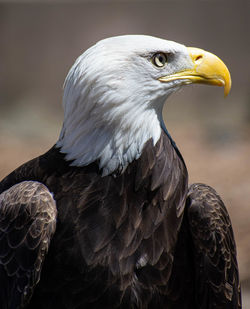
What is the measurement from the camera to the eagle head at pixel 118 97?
3.36m

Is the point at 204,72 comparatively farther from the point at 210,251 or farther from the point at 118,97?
the point at 210,251

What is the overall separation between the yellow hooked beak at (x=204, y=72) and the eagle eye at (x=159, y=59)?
0.08m

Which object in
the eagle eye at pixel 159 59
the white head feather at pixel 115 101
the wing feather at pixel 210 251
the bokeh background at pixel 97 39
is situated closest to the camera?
the white head feather at pixel 115 101

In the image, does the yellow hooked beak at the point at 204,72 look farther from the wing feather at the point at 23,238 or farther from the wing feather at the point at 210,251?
the wing feather at the point at 23,238

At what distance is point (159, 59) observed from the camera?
3.50 meters

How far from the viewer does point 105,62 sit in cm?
336

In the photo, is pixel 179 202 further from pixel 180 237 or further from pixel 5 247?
pixel 5 247

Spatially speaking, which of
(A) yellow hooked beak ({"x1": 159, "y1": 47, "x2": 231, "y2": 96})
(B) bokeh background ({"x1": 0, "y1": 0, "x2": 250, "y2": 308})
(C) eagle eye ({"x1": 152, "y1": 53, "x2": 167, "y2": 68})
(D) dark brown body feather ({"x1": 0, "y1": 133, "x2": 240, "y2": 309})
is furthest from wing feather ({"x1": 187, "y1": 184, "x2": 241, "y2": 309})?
(B) bokeh background ({"x1": 0, "y1": 0, "x2": 250, "y2": 308})

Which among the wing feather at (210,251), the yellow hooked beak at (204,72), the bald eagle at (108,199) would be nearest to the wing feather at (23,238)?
the bald eagle at (108,199)

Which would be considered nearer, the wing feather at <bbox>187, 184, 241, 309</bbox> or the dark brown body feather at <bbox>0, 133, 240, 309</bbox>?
the dark brown body feather at <bbox>0, 133, 240, 309</bbox>

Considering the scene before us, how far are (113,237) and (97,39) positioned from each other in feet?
24.4

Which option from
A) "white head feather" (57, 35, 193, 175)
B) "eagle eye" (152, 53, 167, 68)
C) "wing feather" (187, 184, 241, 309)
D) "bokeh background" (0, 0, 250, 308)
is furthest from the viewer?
"bokeh background" (0, 0, 250, 308)

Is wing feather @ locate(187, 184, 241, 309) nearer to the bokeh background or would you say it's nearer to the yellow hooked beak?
the yellow hooked beak

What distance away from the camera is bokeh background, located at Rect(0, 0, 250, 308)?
10.5 metres
